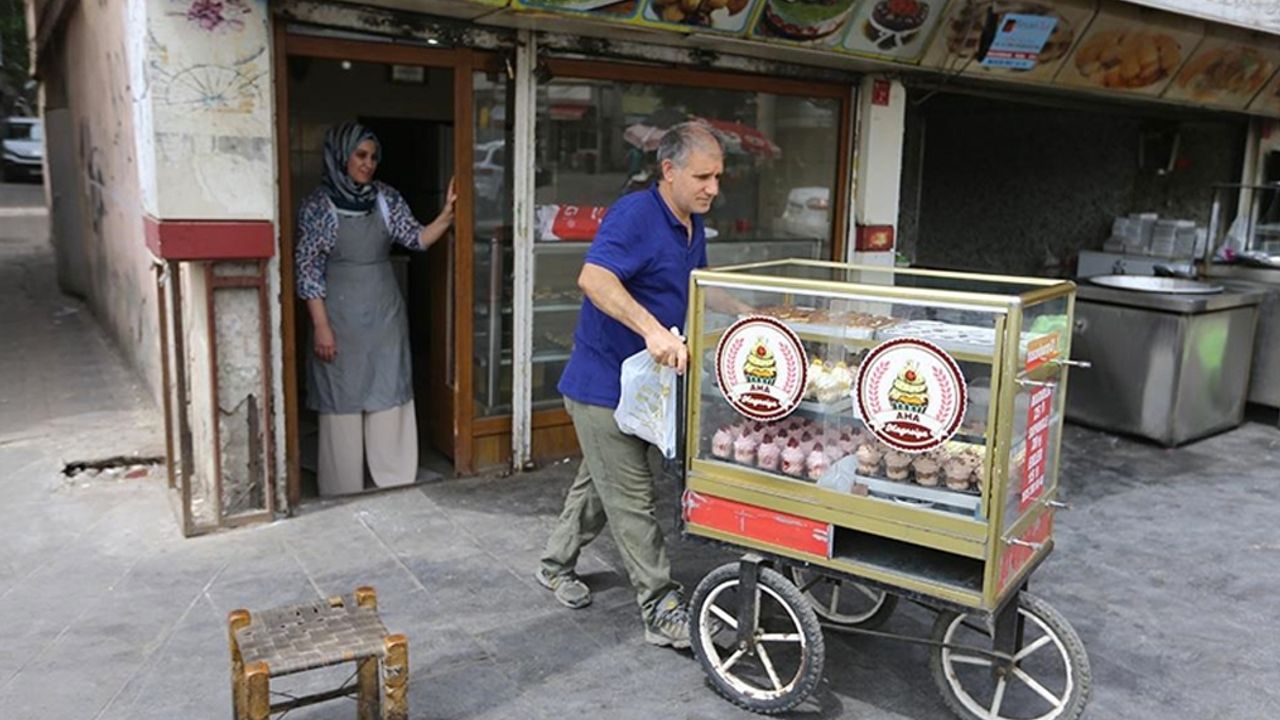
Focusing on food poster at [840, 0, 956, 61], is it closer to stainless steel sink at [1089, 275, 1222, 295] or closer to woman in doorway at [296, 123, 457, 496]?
stainless steel sink at [1089, 275, 1222, 295]

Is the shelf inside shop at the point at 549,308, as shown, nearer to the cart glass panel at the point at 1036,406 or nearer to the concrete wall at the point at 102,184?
the concrete wall at the point at 102,184

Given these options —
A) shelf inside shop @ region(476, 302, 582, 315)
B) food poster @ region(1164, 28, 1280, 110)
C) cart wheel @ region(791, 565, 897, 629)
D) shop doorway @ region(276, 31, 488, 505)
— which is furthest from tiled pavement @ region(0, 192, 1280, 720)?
food poster @ region(1164, 28, 1280, 110)

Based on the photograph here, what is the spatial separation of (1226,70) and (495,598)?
7625 millimetres

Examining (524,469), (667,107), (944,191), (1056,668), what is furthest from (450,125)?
(944,191)

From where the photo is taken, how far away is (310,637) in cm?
296

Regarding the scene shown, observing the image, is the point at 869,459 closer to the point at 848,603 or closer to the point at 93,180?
the point at 848,603

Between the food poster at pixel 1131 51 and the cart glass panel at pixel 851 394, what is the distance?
4.80 m

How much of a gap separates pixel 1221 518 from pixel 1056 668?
228 centimetres

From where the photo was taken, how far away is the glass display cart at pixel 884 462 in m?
2.79

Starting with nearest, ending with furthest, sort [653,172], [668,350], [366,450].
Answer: [668,350] → [366,450] → [653,172]

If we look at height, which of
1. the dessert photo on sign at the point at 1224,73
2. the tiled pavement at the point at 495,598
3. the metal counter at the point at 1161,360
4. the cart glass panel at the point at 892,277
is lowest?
the tiled pavement at the point at 495,598

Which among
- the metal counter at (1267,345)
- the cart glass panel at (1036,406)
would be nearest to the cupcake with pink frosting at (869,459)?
the cart glass panel at (1036,406)

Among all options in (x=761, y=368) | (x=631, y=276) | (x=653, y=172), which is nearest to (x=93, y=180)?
(x=653, y=172)

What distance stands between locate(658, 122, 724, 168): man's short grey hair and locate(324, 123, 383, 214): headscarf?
2.11m
